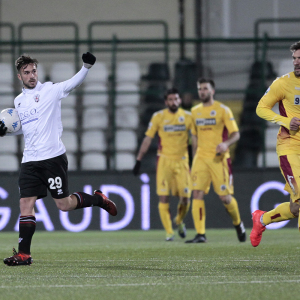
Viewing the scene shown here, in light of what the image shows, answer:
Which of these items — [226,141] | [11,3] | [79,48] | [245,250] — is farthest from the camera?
[11,3]

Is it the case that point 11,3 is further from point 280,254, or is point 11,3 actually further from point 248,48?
point 280,254

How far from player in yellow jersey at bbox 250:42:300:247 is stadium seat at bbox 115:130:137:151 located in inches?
266

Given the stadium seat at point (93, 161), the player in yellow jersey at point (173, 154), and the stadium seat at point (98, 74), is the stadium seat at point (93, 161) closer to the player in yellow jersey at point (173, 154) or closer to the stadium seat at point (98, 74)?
the stadium seat at point (98, 74)

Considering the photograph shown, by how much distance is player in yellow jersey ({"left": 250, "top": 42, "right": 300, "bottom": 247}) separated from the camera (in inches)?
234

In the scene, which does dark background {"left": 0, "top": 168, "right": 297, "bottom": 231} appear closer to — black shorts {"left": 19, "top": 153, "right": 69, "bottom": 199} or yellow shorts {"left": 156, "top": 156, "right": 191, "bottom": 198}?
yellow shorts {"left": 156, "top": 156, "right": 191, "bottom": 198}

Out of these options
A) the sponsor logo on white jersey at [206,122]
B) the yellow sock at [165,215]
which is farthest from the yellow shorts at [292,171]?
the yellow sock at [165,215]

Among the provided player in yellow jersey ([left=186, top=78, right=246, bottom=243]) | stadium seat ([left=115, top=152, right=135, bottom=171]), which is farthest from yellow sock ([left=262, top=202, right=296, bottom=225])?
stadium seat ([left=115, top=152, right=135, bottom=171])

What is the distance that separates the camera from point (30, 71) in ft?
20.7

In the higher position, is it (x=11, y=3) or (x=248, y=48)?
(x=11, y=3)

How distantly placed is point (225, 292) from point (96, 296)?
2.72 ft

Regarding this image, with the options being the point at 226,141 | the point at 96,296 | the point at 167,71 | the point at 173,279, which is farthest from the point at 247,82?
the point at 96,296

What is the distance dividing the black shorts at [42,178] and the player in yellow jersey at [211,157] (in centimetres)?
317

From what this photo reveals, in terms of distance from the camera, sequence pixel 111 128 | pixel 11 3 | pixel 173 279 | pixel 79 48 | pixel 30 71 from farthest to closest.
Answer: pixel 11 3
pixel 79 48
pixel 111 128
pixel 30 71
pixel 173 279

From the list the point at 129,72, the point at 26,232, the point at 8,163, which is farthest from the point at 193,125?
the point at 8,163
